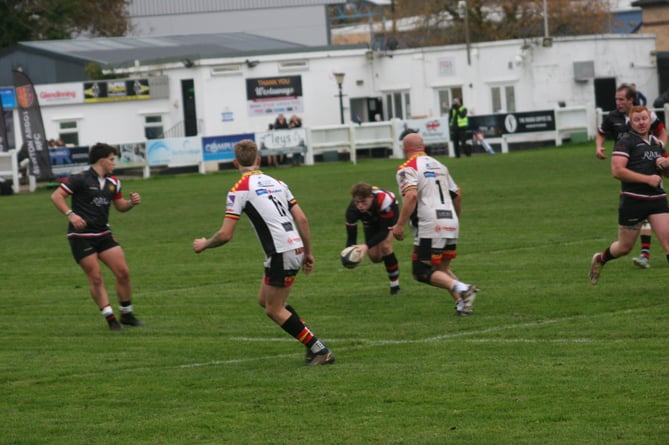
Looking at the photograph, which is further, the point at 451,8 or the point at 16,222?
the point at 451,8

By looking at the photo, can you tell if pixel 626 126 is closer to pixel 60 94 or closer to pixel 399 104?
pixel 60 94

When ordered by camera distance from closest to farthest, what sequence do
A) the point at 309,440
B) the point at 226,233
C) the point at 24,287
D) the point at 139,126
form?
the point at 309,440, the point at 226,233, the point at 24,287, the point at 139,126

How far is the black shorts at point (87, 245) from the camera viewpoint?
13.1m

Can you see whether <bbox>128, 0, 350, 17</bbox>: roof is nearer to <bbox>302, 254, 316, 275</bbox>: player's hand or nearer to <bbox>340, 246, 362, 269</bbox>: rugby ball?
<bbox>340, 246, 362, 269</bbox>: rugby ball

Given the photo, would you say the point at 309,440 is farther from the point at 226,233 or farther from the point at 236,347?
the point at 236,347

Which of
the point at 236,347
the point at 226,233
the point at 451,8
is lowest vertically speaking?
the point at 236,347

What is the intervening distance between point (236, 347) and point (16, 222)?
17768mm

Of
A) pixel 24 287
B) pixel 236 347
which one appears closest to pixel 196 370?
pixel 236 347

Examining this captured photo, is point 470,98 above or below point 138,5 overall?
below

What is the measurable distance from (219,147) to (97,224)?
103 feet

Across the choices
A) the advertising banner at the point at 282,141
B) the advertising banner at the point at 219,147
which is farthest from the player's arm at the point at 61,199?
the advertising banner at the point at 282,141

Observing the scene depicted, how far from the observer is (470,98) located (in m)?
53.4

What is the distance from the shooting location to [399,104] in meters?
55.5

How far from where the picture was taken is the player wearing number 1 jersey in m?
10.3
